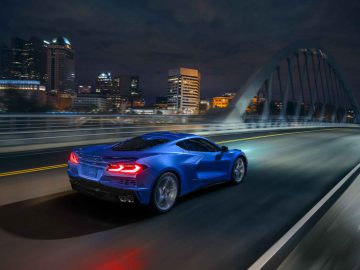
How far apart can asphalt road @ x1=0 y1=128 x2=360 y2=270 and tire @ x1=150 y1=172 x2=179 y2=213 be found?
0.47ft

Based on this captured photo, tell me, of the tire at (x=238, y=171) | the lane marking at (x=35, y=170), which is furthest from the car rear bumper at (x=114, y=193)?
the lane marking at (x=35, y=170)

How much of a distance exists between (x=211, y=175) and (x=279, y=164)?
5.08 m

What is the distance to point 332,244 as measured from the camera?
464 centimetres

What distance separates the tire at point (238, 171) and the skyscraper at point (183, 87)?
6743 inches

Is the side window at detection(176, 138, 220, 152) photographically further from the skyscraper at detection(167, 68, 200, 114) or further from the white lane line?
the skyscraper at detection(167, 68, 200, 114)

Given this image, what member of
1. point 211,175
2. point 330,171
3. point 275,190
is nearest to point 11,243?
point 211,175

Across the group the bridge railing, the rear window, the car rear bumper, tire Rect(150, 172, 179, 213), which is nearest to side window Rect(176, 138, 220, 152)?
the rear window

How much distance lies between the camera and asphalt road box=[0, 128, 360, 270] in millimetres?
4051

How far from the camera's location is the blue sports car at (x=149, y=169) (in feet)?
17.7

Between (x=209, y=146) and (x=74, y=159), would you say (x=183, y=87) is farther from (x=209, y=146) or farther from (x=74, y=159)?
(x=74, y=159)

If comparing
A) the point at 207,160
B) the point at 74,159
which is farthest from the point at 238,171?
the point at 74,159

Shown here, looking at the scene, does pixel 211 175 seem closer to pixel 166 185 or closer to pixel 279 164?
→ pixel 166 185

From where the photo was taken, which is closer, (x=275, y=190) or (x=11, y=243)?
(x=11, y=243)

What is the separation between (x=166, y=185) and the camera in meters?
5.95
